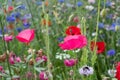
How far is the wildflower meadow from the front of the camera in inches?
46.6

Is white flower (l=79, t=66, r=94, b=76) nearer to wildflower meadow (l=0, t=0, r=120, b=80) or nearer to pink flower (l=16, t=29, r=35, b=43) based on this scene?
wildflower meadow (l=0, t=0, r=120, b=80)

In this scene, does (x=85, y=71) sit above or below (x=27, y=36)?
below

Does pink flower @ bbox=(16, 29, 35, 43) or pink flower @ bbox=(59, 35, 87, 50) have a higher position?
pink flower @ bbox=(16, 29, 35, 43)

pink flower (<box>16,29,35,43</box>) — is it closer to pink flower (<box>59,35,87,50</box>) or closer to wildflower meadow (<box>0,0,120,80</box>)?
wildflower meadow (<box>0,0,120,80</box>)

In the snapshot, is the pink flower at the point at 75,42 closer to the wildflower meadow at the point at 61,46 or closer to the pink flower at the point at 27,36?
the wildflower meadow at the point at 61,46

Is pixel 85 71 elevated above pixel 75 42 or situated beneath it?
situated beneath

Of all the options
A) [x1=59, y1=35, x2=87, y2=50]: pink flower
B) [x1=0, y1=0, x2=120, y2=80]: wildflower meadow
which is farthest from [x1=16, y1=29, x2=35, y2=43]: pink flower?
[x1=59, y1=35, x2=87, y2=50]: pink flower

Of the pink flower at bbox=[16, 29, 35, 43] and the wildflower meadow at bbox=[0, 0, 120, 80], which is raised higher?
the pink flower at bbox=[16, 29, 35, 43]

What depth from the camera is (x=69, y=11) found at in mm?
3057

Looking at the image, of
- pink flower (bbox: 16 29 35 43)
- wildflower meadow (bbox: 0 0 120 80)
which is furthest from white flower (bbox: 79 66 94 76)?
pink flower (bbox: 16 29 35 43)

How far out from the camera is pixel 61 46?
1.14 m

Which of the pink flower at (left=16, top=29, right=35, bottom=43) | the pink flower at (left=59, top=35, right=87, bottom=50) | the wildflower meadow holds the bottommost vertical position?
the wildflower meadow

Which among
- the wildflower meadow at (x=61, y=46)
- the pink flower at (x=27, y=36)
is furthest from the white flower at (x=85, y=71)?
the pink flower at (x=27, y=36)

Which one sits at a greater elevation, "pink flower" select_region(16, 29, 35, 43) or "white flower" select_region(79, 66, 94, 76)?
"pink flower" select_region(16, 29, 35, 43)
